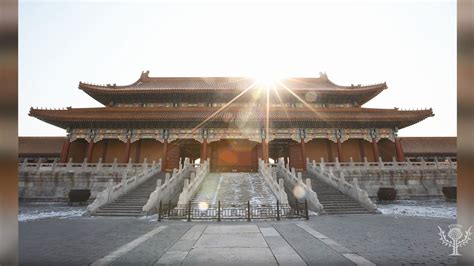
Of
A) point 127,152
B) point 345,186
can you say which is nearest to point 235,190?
point 345,186

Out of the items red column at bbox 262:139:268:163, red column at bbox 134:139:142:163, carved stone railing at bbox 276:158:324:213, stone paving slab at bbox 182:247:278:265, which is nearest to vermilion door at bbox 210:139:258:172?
red column at bbox 262:139:268:163

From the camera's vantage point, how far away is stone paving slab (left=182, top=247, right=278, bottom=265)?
4340mm

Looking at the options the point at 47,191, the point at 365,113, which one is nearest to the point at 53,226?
the point at 47,191

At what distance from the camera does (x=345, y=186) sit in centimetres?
1413

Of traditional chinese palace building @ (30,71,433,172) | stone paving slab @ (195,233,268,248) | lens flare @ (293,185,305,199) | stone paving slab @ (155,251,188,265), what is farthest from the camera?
traditional chinese palace building @ (30,71,433,172)

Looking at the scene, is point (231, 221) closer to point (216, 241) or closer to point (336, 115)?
point (216, 241)

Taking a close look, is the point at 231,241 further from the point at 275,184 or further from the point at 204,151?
the point at 204,151

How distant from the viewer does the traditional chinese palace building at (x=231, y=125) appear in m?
21.3

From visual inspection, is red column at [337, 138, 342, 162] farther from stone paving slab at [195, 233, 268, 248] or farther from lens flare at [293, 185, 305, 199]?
stone paving slab at [195, 233, 268, 248]

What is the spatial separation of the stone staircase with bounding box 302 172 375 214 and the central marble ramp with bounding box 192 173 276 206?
2.65 metres

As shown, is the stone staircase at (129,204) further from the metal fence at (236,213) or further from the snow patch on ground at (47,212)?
the metal fence at (236,213)

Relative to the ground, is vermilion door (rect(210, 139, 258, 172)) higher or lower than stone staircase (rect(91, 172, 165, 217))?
higher

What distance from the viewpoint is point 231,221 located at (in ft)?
32.4

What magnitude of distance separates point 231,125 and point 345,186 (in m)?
10.7
